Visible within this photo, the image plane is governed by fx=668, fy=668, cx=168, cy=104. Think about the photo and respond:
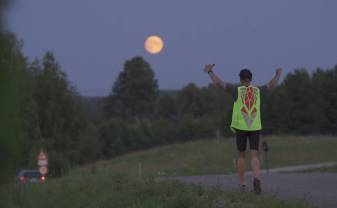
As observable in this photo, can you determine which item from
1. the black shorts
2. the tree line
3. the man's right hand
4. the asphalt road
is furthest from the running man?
the tree line

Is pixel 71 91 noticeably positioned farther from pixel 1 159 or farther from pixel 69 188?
pixel 1 159

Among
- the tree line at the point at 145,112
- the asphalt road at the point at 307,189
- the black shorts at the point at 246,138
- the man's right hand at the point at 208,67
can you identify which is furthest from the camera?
the tree line at the point at 145,112

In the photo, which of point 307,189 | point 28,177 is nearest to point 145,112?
point 28,177

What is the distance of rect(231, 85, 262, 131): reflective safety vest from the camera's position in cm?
924

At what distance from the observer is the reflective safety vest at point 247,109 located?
30.3 ft

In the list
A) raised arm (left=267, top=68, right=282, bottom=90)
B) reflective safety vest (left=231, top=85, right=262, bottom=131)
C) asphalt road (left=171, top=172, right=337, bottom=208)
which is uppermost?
raised arm (left=267, top=68, right=282, bottom=90)

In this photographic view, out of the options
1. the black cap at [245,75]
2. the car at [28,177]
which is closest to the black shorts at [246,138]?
the black cap at [245,75]

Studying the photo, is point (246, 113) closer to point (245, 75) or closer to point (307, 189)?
point (245, 75)

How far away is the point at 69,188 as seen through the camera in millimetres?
11133

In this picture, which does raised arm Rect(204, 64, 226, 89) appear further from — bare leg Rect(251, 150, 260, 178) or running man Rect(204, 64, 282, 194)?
bare leg Rect(251, 150, 260, 178)

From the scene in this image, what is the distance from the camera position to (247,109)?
30.4ft

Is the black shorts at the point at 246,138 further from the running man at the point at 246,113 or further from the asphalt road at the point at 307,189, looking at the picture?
the asphalt road at the point at 307,189

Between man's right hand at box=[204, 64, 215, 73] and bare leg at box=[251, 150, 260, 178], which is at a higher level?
man's right hand at box=[204, 64, 215, 73]

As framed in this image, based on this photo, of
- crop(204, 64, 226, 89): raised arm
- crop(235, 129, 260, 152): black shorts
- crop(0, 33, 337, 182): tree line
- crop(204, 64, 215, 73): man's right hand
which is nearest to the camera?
crop(235, 129, 260, 152): black shorts
